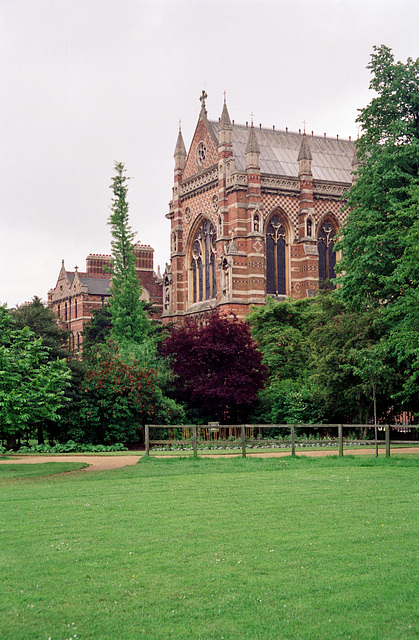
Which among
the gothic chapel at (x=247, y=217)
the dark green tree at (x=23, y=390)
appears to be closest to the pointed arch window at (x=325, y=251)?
the gothic chapel at (x=247, y=217)

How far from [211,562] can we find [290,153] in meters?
59.5

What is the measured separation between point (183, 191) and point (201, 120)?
20.0 ft

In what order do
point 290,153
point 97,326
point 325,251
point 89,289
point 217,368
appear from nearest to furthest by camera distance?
point 217,368 < point 97,326 < point 325,251 < point 290,153 < point 89,289

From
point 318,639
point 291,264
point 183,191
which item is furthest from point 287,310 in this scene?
point 318,639

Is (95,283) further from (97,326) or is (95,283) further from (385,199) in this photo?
(385,199)

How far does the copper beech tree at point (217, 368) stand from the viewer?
3600 centimetres

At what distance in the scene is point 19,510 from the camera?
13.0 metres

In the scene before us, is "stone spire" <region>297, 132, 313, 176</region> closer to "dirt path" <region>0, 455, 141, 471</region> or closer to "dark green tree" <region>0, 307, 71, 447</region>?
"dirt path" <region>0, 455, 141, 471</region>

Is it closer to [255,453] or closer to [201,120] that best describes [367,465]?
[255,453]

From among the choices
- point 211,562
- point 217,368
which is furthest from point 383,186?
point 211,562

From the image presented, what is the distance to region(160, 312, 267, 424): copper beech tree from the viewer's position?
36.0 metres

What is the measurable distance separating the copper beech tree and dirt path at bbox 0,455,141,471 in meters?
10.8

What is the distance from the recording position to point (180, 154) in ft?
220

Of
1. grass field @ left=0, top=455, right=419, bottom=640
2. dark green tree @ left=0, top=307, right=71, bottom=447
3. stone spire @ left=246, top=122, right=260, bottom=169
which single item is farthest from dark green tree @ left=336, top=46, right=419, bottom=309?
stone spire @ left=246, top=122, right=260, bottom=169
